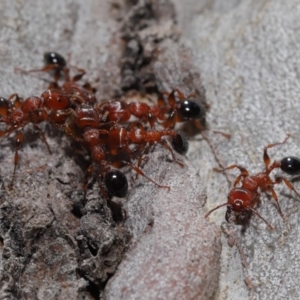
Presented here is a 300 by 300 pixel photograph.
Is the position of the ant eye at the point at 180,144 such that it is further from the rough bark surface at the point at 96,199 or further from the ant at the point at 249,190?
the ant at the point at 249,190

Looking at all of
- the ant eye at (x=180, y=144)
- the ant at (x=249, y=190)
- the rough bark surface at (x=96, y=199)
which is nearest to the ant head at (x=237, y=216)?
the ant at (x=249, y=190)

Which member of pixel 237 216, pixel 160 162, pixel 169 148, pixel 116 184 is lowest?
pixel 237 216

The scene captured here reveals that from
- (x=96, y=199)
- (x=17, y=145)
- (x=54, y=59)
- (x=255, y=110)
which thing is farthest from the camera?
(x=54, y=59)

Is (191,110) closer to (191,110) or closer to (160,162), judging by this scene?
(191,110)

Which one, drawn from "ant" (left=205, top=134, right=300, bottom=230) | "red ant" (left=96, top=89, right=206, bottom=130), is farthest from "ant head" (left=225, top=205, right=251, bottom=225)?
"red ant" (left=96, top=89, right=206, bottom=130)

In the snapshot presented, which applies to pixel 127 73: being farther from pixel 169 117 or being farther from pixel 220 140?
pixel 220 140

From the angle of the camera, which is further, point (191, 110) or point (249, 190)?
point (191, 110)

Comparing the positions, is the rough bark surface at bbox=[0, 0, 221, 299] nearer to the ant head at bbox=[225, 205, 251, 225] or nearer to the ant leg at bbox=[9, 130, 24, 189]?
the ant leg at bbox=[9, 130, 24, 189]

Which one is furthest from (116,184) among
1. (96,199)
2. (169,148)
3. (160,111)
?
(160,111)
